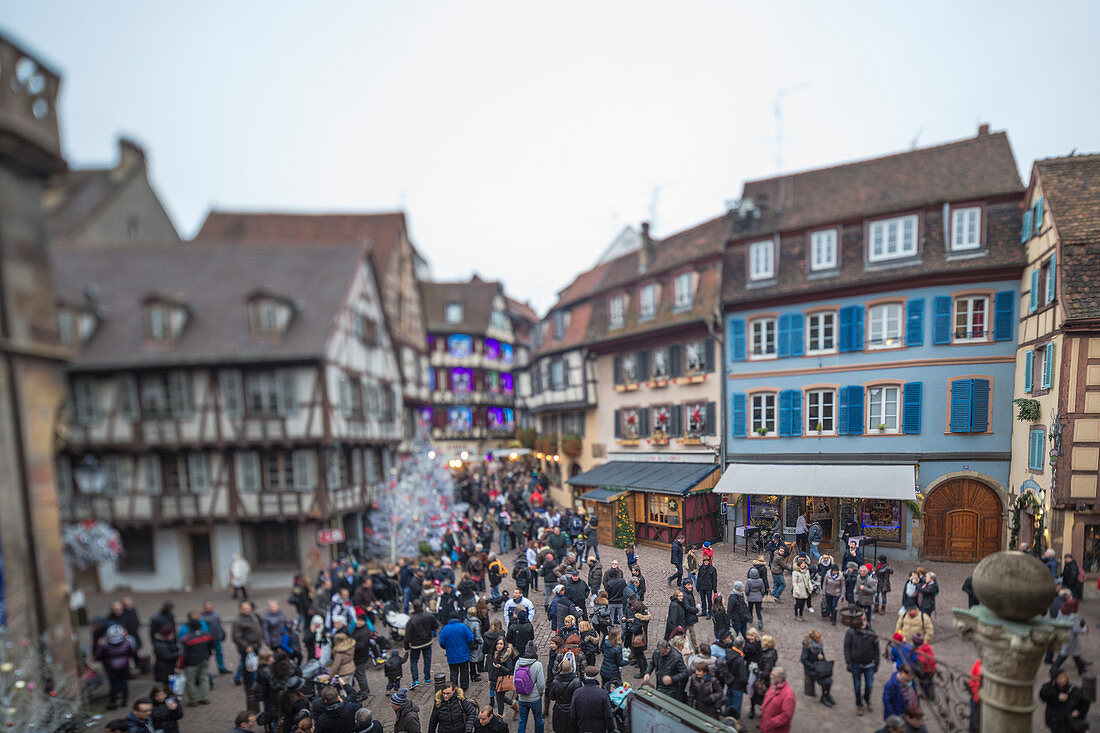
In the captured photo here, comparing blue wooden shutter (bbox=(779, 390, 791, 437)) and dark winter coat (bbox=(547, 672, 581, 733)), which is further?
blue wooden shutter (bbox=(779, 390, 791, 437))

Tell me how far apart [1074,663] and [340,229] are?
28.2 metres

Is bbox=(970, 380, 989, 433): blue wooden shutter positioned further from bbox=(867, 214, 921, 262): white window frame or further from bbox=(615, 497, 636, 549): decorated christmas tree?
bbox=(615, 497, 636, 549): decorated christmas tree

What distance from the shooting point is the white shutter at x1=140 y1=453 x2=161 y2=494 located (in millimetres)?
10138

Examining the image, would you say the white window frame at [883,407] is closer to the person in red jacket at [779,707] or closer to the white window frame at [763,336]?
the white window frame at [763,336]

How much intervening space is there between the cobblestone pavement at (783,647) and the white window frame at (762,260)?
10.1 metres

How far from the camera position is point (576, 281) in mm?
34469

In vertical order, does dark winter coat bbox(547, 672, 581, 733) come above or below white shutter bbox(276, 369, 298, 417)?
below

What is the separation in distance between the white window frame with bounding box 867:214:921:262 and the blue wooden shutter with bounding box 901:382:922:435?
4.26m

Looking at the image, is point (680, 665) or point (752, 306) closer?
point (680, 665)

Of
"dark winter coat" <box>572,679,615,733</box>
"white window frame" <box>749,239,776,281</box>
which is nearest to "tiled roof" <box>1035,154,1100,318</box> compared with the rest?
"white window frame" <box>749,239,776,281</box>

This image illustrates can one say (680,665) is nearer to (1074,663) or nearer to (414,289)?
(1074,663)

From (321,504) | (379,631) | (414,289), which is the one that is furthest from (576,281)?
(379,631)

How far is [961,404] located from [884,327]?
3.17 m

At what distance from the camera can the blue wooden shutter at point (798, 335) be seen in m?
18.4
